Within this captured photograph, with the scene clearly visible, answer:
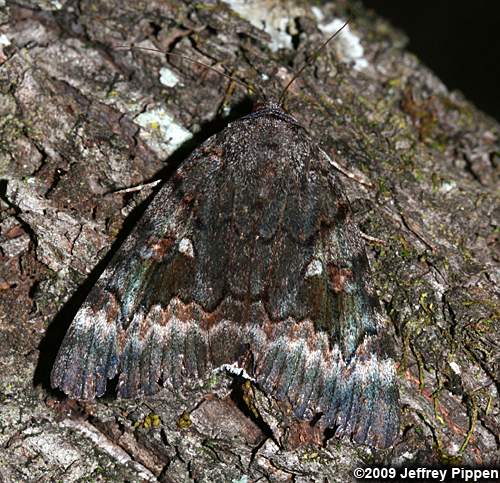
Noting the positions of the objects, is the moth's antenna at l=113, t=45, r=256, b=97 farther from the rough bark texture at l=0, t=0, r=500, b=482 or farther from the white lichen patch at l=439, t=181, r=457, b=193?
the white lichen patch at l=439, t=181, r=457, b=193

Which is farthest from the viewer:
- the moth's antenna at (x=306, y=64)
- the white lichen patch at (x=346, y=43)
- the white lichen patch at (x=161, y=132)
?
the white lichen patch at (x=346, y=43)

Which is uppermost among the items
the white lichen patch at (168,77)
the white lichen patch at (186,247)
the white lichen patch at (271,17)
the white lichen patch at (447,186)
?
the white lichen patch at (271,17)

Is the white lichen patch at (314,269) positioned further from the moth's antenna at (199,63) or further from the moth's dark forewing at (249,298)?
Result: the moth's antenna at (199,63)

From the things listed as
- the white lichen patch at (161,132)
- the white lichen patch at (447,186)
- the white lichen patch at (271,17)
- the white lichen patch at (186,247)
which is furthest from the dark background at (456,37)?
the white lichen patch at (186,247)

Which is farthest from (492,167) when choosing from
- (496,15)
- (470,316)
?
(496,15)

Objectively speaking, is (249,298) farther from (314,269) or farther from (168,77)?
(168,77)

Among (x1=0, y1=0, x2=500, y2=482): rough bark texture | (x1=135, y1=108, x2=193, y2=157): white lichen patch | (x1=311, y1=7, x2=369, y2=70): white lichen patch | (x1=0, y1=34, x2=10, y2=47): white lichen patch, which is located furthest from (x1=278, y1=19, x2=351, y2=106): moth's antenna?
(x1=0, y1=34, x2=10, y2=47): white lichen patch

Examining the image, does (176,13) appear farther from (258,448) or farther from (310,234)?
(258,448)

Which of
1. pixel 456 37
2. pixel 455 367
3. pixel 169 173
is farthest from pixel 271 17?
pixel 456 37

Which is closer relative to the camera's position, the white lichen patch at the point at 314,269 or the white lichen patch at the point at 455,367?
the white lichen patch at the point at 455,367
